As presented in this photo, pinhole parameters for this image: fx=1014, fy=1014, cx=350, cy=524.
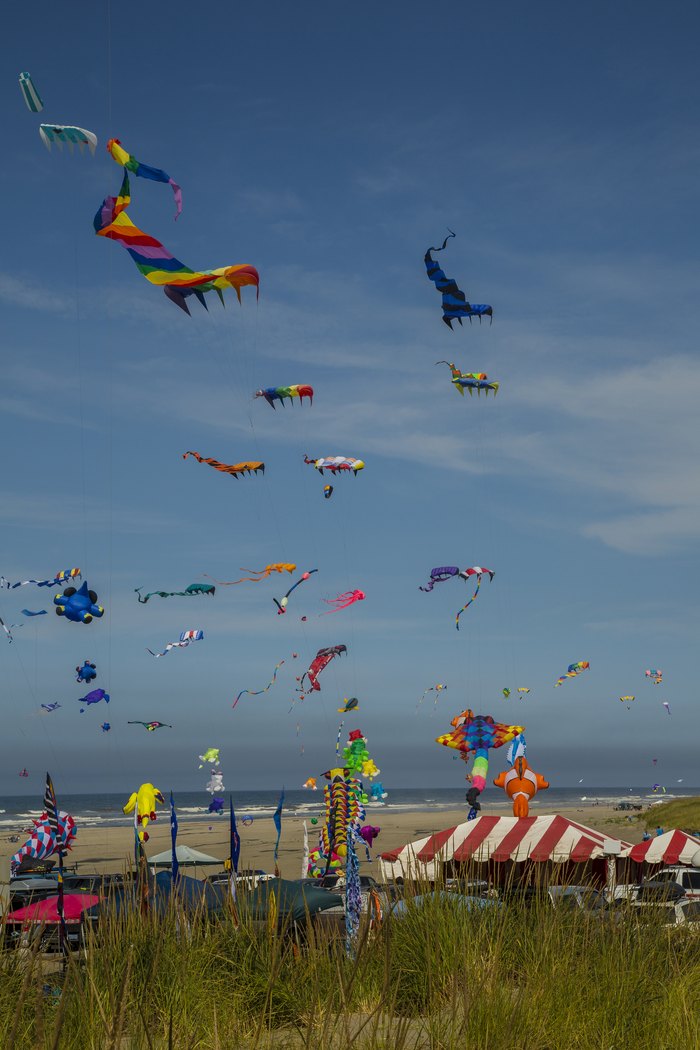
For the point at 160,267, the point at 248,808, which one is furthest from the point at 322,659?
the point at 248,808

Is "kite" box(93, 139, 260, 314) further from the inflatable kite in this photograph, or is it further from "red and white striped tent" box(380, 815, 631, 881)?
the inflatable kite

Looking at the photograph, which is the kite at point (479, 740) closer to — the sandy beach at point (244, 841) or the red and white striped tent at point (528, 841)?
the red and white striped tent at point (528, 841)

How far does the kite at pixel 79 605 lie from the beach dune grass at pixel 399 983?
1331 centimetres

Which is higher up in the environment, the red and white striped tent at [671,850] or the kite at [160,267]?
the kite at [160,267]

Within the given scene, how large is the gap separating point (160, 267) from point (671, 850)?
41.7 ft

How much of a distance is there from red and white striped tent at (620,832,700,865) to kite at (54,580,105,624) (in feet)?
36.4

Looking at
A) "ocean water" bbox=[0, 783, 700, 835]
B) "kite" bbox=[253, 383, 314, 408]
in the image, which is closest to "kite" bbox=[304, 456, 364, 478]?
"kite" bbox=[253, 383, 314, 408]

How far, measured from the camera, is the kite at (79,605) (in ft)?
65.8

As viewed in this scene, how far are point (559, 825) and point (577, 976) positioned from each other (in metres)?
10.2

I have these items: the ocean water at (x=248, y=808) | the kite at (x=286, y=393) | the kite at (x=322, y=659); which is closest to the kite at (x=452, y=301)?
the kite at (x=286, y=393)

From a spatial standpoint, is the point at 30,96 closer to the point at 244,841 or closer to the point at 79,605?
the point at 79,605

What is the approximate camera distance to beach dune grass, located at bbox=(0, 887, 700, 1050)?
5344 millimetres

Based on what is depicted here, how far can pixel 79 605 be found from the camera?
66.4ft

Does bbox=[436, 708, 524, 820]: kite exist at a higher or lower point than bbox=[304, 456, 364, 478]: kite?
lower
